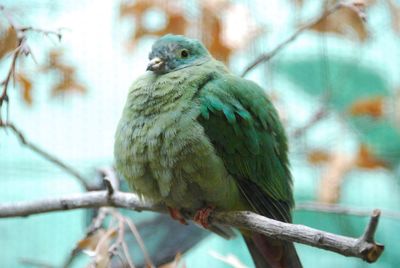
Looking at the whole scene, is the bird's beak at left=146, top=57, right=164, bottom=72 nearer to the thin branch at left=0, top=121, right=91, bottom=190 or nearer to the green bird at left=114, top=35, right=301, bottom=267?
the green bird at left=114, top=35, right=301, bottom=267

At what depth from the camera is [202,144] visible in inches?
60.1

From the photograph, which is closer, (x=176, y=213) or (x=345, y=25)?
(x=176, y=213)

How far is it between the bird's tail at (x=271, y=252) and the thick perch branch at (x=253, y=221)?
209mm

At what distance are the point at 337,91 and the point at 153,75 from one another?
2.27m

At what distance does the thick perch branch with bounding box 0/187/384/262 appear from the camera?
3.14ft

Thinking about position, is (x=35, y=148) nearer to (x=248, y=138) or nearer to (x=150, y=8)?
(x=248, y=138)

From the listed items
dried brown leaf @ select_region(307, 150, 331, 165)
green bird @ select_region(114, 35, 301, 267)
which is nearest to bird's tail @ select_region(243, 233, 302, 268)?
green bird @ select_region(114, 35, 301, 267)

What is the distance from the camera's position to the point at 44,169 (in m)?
3.56

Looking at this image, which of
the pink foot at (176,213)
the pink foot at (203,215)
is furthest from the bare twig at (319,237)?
the pink foot at (176,213)

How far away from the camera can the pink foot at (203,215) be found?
1.58 metres

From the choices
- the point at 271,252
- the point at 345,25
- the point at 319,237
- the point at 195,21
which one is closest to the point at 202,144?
the point at 271,252

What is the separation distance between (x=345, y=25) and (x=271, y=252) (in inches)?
49.9

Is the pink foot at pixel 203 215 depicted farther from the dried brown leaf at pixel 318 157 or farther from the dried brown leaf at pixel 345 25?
the dried brown leaf at pixel 318 157

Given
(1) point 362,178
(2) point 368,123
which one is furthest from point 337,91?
(1) point 362,178
